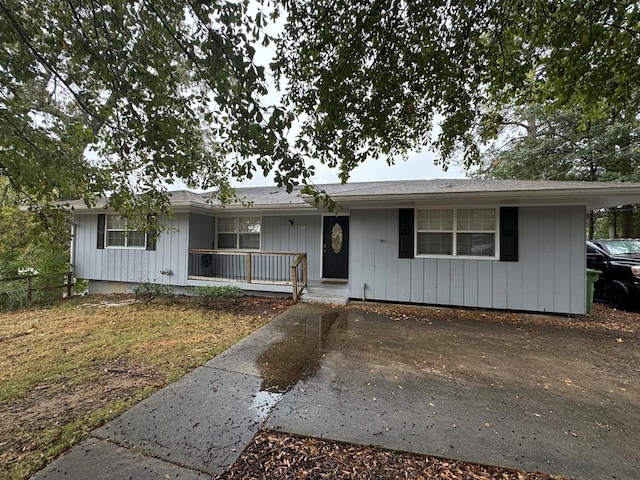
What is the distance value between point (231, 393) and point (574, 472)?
269cm

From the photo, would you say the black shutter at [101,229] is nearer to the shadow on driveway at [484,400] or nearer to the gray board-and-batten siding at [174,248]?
the gray board-and-batten siding at [174,248]

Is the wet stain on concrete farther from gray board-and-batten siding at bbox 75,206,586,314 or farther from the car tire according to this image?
the car tire

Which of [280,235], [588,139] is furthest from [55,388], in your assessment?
[588,139]

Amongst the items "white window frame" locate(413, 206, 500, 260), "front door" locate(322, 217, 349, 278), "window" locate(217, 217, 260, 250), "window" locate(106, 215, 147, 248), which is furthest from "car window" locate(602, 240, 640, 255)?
"window" locate(106, 215, 147, 248)

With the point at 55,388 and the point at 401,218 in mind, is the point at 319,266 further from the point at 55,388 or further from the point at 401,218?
the point at 55,388

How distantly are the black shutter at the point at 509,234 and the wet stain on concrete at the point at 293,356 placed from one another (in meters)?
3.90

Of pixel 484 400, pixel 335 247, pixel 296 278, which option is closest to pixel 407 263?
pixel 335 247

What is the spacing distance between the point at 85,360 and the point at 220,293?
3.54m

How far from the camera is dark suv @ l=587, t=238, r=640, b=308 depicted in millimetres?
6281

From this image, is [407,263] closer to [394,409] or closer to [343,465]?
[394,409]

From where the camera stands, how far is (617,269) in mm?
6617

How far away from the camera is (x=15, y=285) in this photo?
7148 mm

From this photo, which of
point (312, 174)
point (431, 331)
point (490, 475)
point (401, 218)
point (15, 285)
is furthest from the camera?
point (15, 285)

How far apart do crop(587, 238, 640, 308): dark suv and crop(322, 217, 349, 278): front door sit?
6.36 metres
